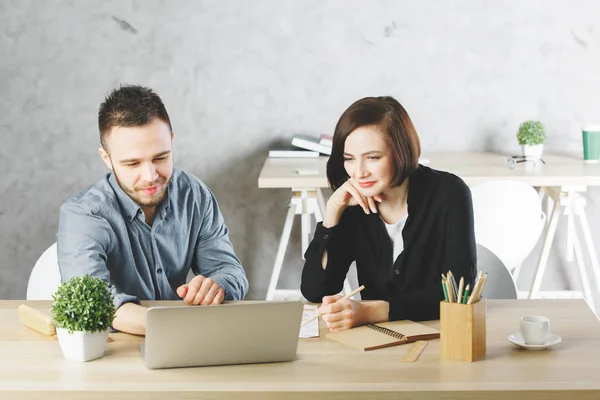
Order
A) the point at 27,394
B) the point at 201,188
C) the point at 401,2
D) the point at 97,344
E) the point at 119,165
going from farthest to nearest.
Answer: the point at 401,2
the point at 201,188
the point at 119,165
the point at 97,344
the point at 27,394

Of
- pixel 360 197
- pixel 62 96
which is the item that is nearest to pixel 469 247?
pixel 360 197

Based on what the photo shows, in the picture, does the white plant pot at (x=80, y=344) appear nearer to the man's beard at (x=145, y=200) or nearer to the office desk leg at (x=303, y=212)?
the man's beard at (x=145, y=200)

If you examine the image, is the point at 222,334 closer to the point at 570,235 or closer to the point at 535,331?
the point at 535,331

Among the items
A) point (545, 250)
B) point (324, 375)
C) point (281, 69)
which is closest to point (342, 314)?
point (324, 375)

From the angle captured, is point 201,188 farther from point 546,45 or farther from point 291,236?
point 546,45

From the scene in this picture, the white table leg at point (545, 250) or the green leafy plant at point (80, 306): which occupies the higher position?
the green leafy plant at point (80, 306)

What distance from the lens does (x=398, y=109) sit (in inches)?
81.0

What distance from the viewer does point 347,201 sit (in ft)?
6.81

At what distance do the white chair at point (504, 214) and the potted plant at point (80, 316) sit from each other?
69.4 inches

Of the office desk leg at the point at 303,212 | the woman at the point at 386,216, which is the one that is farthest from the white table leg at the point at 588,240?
the woman at the point at 386,216

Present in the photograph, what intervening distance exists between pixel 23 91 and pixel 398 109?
94.2 inches

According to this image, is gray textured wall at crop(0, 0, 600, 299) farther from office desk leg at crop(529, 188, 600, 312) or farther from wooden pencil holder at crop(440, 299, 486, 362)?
wooden pencil holder at crop(440, 299, 486, 362)

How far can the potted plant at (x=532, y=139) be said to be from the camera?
3.69 m

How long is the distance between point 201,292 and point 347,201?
0.41 meters
